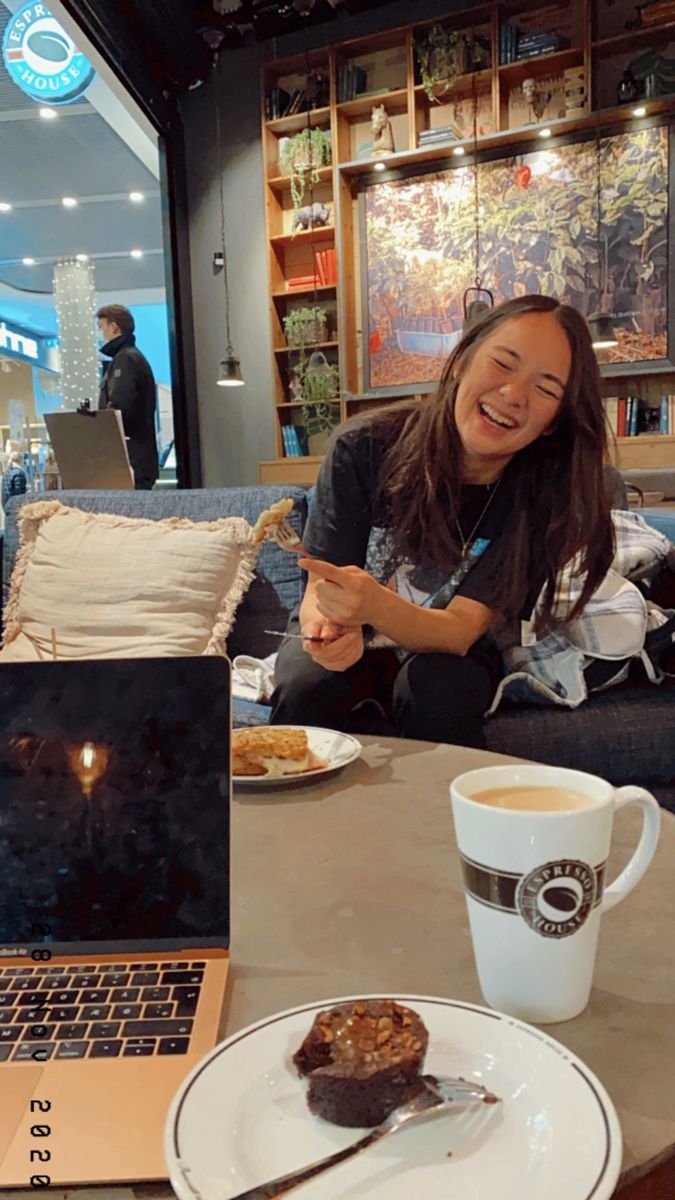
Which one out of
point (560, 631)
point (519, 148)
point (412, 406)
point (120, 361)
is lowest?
point (560, 631)

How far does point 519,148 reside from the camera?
379 cm

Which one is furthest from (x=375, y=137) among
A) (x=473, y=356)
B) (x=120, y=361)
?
(x=473, y=356)

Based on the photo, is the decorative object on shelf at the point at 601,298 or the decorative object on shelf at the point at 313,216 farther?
the decorative object on shelf at the point at 313,216

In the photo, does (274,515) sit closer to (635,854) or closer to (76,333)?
(635,854)

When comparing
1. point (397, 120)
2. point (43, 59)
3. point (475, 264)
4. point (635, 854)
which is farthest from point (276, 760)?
point (43, 59)

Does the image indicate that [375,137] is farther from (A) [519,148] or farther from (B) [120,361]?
(B) [120,361]

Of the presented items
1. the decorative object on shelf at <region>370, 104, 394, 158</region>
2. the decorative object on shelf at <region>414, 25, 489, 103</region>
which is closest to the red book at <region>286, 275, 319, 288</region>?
the decorative object on shelf at <region>370, 104, 394, 158</region>

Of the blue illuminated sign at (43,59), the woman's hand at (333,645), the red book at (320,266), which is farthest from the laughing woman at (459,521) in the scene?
the blue illuminated sign at (43,59)

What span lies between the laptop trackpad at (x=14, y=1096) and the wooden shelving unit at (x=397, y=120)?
3.49 metres

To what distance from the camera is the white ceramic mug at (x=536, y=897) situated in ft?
1.48

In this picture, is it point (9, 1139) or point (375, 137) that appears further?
point (375, 137)

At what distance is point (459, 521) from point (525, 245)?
2.87 metres

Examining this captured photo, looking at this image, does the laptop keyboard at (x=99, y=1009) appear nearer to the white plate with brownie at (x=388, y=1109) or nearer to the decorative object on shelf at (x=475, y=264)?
the white plate with brownie at (x=388, y=1109)

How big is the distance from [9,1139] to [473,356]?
1.27m
